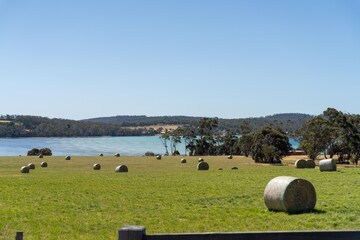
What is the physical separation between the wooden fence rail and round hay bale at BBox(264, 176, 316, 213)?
8.90 meters

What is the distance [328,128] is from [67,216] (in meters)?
67.0

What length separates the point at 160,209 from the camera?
17.7 metres

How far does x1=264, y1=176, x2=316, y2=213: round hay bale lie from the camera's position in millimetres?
16516


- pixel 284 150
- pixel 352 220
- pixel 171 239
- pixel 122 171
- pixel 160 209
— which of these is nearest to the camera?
pixel 171 239

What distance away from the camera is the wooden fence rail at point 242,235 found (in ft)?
22.9

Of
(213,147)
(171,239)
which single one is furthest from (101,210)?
(213,147)

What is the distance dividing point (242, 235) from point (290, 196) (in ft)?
31.2

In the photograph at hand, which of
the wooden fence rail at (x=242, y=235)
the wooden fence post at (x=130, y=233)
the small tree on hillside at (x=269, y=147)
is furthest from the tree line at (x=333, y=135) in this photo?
the wooden fence post at (x=130, y=233)

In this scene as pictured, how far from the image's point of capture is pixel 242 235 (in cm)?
748

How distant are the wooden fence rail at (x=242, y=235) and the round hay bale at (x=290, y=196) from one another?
8.90 m

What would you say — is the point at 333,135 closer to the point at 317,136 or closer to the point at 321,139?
A: the point at 321,139

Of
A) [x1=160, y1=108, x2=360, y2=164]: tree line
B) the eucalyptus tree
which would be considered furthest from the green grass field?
[x1=160, y1=108, x2=360, y2=164]: tree line

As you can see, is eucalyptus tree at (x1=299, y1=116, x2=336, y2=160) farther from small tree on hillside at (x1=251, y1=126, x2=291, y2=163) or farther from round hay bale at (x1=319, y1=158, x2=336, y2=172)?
round hay bale at (x1=319, y1=158, x2=336, y2=172)

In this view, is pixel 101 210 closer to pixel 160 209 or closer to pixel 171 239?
pixel 160 209
